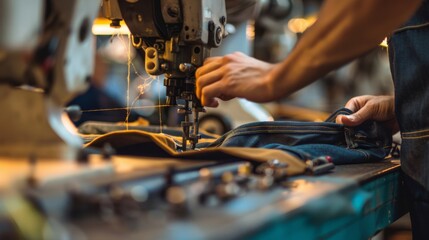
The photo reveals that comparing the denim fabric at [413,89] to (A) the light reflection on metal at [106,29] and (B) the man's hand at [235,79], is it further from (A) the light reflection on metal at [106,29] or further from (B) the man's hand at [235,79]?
(A) the light reflection on metal at [106,29]

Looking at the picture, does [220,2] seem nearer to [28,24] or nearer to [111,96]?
[28,24]

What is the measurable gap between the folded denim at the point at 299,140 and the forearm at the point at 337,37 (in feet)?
0.55

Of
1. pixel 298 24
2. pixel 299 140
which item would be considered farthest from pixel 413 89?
pixel 298 24

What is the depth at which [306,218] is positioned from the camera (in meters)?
0.86

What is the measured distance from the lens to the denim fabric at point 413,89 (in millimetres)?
1404

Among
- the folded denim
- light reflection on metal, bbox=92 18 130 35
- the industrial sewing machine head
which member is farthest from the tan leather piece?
light reflection on metal, bbox=92 18 130 35

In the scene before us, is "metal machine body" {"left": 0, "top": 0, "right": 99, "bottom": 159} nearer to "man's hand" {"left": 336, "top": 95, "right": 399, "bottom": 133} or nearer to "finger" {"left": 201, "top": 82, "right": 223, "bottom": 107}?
"finger" {"left": 201, "top": 82, "right": 223, "bottom": 107}

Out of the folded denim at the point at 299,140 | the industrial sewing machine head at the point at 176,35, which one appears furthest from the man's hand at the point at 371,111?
the industrial sewing machine head at the point at 176,35

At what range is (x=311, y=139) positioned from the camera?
1.44m

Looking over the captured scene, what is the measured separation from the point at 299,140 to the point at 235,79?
0.29 meters

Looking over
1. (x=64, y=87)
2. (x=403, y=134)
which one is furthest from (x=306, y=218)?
(x=403, y=134)

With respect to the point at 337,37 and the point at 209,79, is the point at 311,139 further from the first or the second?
the point at 337,37

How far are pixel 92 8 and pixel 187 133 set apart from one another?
576mm

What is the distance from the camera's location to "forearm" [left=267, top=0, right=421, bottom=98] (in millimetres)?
1005
